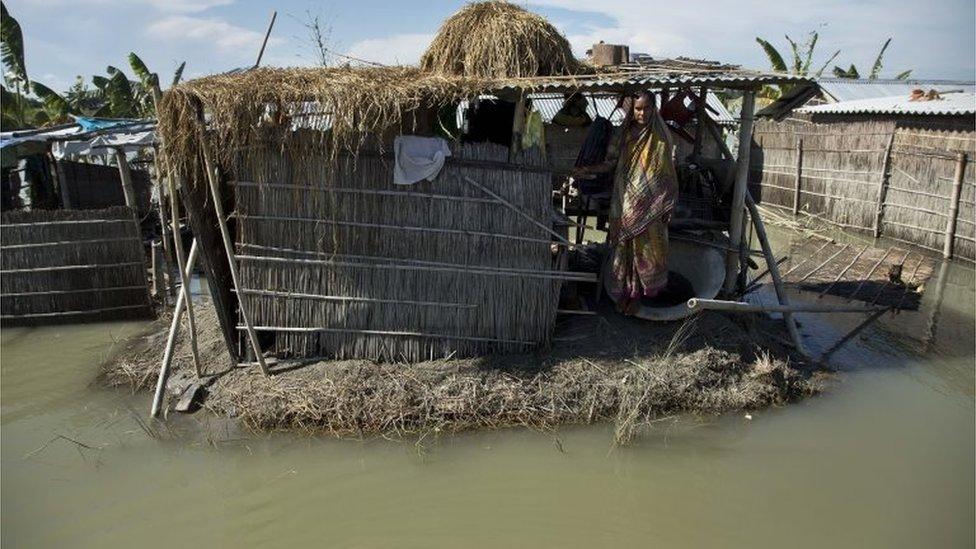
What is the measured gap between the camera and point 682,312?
5625 millimetres

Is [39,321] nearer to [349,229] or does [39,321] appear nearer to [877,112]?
[349,229]

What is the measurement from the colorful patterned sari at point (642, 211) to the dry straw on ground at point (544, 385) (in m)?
0.45

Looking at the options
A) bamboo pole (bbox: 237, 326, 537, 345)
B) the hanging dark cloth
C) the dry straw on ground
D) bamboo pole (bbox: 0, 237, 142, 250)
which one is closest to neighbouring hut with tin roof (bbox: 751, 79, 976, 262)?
the hanging dark cloth

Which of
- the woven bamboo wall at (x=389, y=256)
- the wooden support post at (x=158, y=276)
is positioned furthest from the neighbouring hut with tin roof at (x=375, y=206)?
the wooden support post at (x=158, y=276)

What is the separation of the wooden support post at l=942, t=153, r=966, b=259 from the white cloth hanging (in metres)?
7.94

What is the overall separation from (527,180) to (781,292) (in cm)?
265

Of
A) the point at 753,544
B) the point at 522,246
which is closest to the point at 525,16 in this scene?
the point at 522,246

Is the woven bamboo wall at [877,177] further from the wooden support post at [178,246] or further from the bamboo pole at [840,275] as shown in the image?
the wooden support post at [178,246]

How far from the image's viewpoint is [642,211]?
5.43m

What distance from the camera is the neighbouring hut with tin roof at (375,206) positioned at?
5.00 metres

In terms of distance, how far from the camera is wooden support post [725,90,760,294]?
5.66 metres

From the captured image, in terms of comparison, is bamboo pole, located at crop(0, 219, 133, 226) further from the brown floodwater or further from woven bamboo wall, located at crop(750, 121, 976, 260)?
woven bamboo wall, located at crop(750, 121, 976, 260)

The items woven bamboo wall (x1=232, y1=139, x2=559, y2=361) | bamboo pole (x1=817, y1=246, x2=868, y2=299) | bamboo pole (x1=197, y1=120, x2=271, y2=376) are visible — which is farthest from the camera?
bamboo pole (x1=817, y1=246, x2=868, y2=299)

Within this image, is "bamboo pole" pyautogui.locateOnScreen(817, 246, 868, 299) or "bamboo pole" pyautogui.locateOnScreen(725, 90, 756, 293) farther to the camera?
"bamboo pole" pyautogui.locateOnScreen(817, 246, 868, 299)
